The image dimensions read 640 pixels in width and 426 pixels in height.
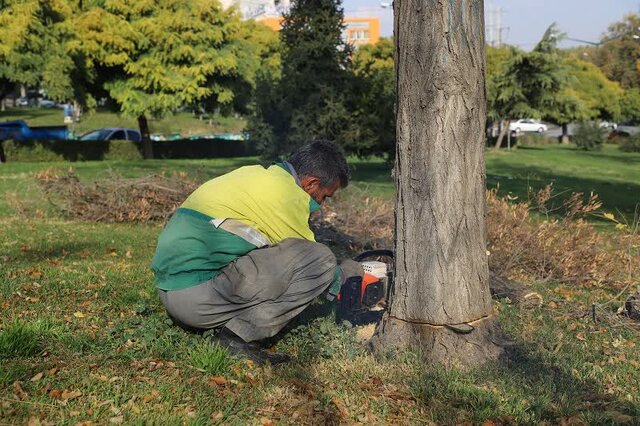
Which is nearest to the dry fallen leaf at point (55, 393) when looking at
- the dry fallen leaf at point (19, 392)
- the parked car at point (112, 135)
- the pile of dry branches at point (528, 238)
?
the dry fallen leaf at point (19, 392)

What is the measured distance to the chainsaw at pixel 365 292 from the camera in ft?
18.0

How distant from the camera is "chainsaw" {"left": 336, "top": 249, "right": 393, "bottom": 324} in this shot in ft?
18.0

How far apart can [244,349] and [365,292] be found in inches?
48.2

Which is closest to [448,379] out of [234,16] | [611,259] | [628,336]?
[628,336]

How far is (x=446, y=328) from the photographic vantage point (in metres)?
4.75

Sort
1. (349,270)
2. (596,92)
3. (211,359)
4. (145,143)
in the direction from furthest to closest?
(596,92), (145,143), (349,270), (211,359)

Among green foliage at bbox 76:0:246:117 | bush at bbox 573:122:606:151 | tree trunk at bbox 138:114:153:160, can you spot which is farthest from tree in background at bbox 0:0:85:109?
bush at bbox 573:122:606:151

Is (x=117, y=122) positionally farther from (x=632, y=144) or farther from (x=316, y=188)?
(x=316, y=188)

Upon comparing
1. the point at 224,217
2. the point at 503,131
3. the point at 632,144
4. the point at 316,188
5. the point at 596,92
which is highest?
the point at 596,92

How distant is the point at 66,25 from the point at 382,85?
560 inches

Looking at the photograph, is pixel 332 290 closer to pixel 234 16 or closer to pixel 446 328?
pixel 446 328

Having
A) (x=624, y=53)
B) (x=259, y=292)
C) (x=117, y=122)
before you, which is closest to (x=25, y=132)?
(x=117, y=122)

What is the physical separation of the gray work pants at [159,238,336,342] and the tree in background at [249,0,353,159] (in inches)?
656

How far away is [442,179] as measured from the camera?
4.69m
